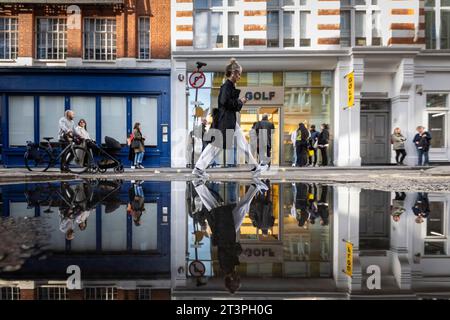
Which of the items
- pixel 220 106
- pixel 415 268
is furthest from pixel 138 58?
pixel 415 268

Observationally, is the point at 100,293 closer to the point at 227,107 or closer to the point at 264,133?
the point at 227,107

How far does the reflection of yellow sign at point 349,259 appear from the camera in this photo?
2.45 meters

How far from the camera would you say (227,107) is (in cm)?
885

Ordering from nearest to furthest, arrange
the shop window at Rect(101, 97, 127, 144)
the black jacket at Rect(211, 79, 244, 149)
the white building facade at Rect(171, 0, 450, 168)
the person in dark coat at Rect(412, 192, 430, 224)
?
1. the person in dark coat at Rect(412, 192, 430, 224)
2. the black jacket at Rect(211, 79, 244, 149)
3. the white building facade at Rect(171, 0, 450, 168)
4. the shop window at Rect(101, 97, 127, 144)

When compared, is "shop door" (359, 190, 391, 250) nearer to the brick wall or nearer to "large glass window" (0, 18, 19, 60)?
the brick wall

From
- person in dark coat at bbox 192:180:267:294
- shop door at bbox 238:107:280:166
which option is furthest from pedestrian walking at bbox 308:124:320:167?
person in dark coat at bbox 192:180:267:294

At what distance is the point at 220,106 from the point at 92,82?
13.0 m

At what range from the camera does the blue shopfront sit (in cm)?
1980

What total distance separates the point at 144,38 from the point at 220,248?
1934 centimetres

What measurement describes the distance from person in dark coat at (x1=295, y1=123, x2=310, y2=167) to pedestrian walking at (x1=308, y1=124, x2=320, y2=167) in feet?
1.81

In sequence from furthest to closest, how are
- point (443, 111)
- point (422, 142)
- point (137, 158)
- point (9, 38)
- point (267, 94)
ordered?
point (443, 111) < point (267, 94) < point (9, 38) < point (422, 142) < point (137, 158)

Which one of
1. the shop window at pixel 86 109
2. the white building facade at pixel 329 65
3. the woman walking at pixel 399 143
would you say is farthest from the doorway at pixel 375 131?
the shop window at pixel 86 109

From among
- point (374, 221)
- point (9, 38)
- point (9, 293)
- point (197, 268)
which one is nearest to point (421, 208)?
point (374, 221)

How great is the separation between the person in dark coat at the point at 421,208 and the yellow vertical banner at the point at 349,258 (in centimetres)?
146
